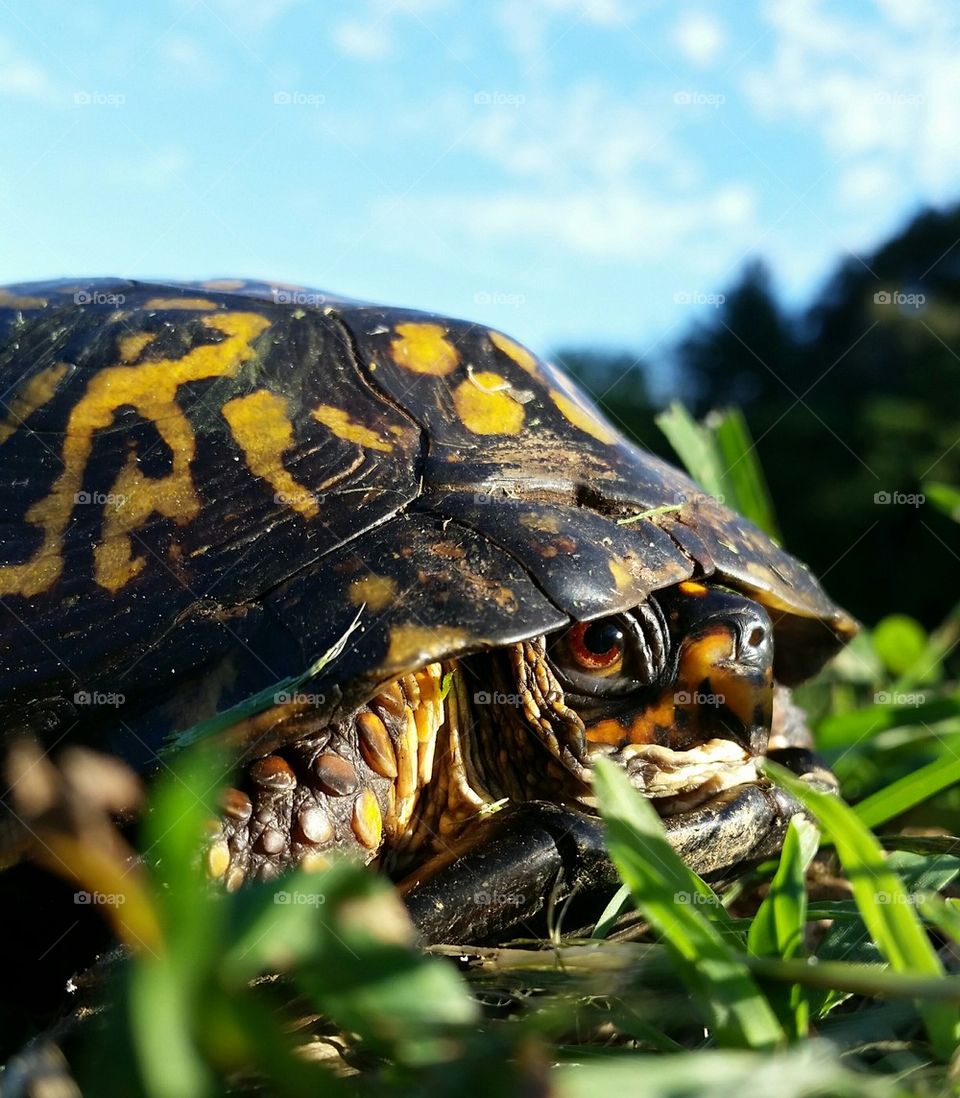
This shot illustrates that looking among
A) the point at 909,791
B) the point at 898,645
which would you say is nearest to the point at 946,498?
the point at 898,645

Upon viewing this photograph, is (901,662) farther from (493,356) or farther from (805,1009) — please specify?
(805,1009)

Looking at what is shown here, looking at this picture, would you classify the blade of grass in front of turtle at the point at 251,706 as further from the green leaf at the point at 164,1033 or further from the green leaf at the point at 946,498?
the green leaf at the point at 946,498

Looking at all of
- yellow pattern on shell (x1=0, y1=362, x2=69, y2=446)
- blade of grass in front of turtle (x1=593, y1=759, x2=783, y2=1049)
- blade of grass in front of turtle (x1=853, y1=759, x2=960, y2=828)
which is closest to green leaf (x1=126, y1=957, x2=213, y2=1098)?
blade of grass in front of turtle (x1=593, y1=759, x2=783, y2=1049)

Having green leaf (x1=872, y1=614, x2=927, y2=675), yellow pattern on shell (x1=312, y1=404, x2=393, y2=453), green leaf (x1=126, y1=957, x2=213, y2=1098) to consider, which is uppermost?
yellow pattern on shell (x1=312, y1=404, x2=393, y2=453)

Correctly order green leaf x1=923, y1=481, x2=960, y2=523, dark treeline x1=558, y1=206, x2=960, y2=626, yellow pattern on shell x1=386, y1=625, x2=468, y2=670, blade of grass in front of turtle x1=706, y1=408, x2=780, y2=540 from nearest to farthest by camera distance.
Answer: yellow pattern on shell x1=386, y1=625, x2=468, y2=670
green leaf x1=923, y1=481, x2=960, y2=523
blade of grass in front of turtle x1=706, y1=408, x2=780, y2=540
dark treeline x1=558, y1=206, x2=960, y2=626

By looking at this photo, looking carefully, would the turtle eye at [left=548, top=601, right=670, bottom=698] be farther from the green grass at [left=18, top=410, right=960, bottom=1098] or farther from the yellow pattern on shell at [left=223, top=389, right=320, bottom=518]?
the yellow pattern on shell at [left=223, top=389, right=320, bottom=518]

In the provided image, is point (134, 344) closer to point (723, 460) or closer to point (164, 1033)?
point (164, 1033)

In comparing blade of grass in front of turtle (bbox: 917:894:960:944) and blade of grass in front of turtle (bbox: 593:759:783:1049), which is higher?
blade of grass in front of turtle (bbox: 593:759:783:1049)

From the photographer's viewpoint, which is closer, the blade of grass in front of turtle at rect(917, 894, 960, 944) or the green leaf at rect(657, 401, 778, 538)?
the blade of grass in front of turtle at rect(917, 894, 960, 944)
